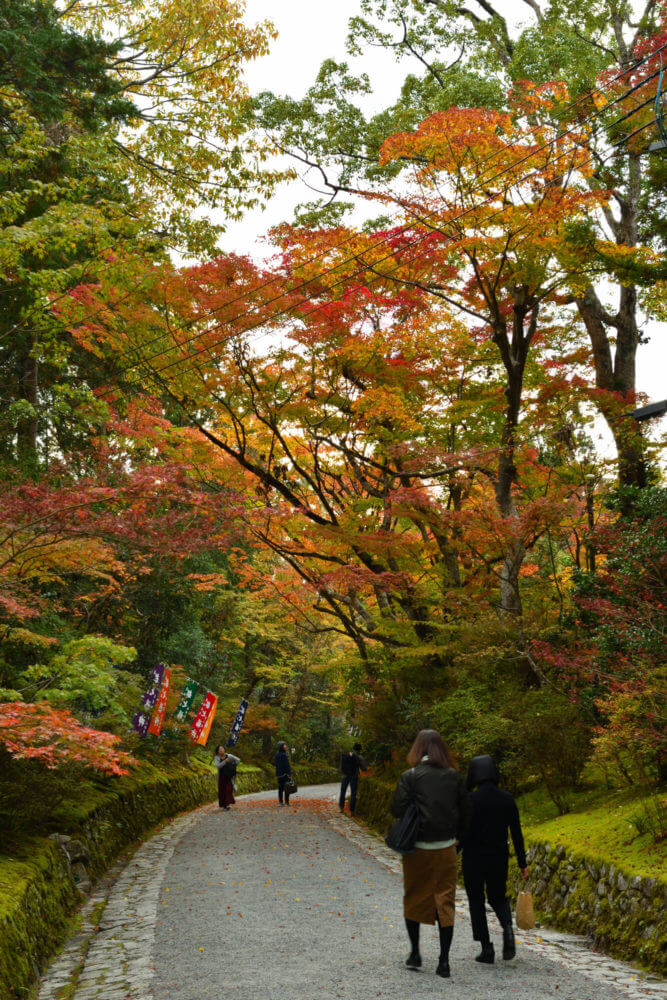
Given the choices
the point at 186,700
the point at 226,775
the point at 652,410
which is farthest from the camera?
the point at 186,700

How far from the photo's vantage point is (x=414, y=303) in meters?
13.7

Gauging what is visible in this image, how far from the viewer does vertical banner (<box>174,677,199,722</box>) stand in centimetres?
1848

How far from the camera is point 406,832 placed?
5078 millimetres

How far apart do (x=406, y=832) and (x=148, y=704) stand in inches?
502

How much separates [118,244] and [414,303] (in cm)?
548

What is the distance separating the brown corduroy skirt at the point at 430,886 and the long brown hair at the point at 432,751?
56cm

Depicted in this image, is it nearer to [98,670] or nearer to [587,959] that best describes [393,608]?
[98,670]

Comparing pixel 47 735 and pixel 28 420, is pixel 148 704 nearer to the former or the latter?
pixel 28 420

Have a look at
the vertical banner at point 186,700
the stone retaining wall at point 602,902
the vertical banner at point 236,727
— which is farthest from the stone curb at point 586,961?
the vertical banner at point 236,727

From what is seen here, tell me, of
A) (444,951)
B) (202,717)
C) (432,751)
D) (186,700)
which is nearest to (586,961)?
(444,951)

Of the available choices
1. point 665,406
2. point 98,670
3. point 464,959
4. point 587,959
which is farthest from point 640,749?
point 98,670

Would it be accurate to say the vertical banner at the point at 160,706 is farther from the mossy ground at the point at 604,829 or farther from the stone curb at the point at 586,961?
the stone curb at the point at 586,961

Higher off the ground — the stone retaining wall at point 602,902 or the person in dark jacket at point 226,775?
the stone retaining wall at point 602,902

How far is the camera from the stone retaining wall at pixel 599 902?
5441 mm
